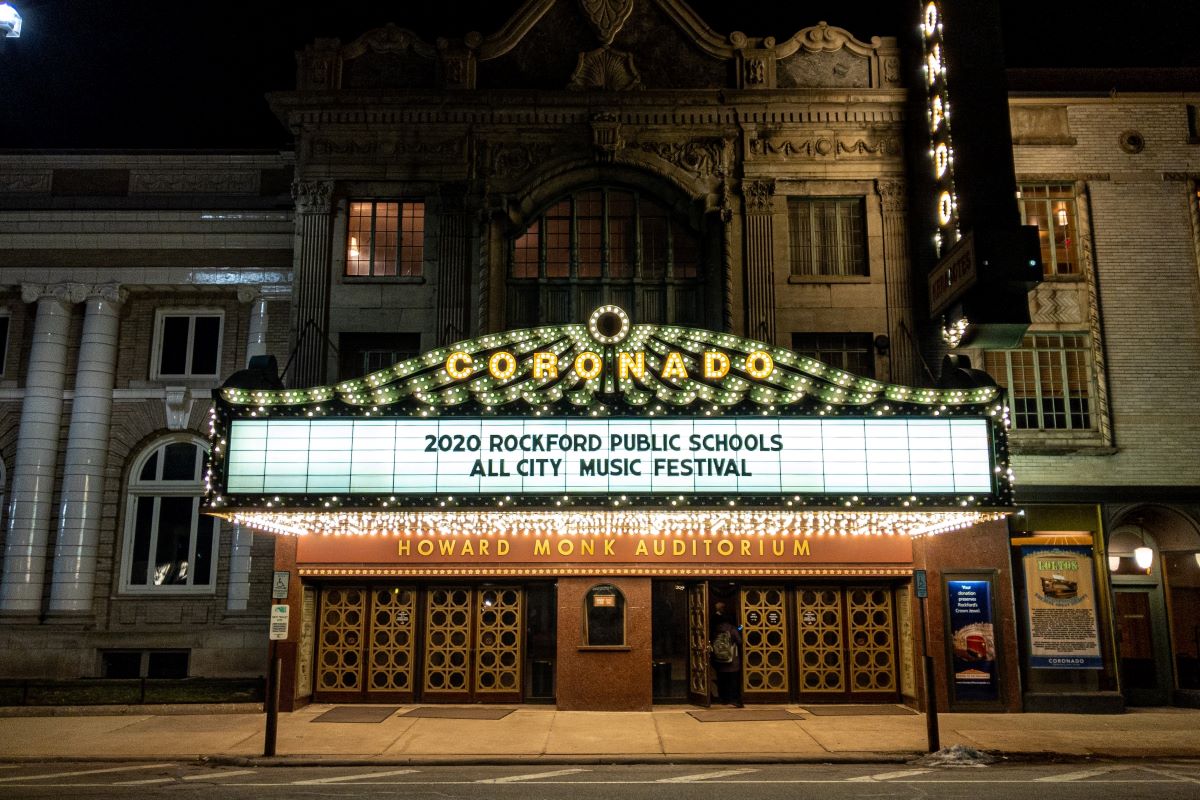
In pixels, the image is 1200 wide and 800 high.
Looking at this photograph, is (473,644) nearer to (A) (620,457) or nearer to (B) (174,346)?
(A) (620,457)

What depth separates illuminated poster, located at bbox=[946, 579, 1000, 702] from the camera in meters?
17.8

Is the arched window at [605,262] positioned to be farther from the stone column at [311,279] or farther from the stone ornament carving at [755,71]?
the stone column at [311,279]

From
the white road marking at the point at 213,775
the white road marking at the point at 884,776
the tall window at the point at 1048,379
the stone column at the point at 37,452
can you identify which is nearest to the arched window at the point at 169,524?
the stone column at the point at 37,452

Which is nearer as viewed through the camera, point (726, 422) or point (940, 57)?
point (726, 422)

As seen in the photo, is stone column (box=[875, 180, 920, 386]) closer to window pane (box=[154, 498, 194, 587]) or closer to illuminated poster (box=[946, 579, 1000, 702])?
illuminated poster (box=[946, 579, 1000, 702])

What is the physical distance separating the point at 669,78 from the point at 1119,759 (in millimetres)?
16348

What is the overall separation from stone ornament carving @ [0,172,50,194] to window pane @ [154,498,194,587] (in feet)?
27.7

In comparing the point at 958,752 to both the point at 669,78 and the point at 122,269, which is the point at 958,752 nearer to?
the point at 669,78

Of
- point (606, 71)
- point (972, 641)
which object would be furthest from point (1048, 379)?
point (606, 71)

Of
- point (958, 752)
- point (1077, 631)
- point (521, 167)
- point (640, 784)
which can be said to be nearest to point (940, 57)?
point (521, 167)

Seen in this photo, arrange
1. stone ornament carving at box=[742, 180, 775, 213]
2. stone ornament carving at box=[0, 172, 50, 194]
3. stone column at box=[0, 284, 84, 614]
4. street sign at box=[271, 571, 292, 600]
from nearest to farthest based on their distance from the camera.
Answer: street sign at box=[271, 571, 292, 600] < stone column at box=[0, 284, 84, 614] < stone ornament carving at box=[742, 180, 775, 213] < stone ornament carving at box=[0, 172, 50, 194]

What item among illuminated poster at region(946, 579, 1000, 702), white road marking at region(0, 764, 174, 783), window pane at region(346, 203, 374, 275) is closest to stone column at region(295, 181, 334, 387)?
window pane at region(346, 203, 374, 275)

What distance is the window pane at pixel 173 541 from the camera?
2072 cm

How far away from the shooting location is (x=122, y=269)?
21422 millimetres
